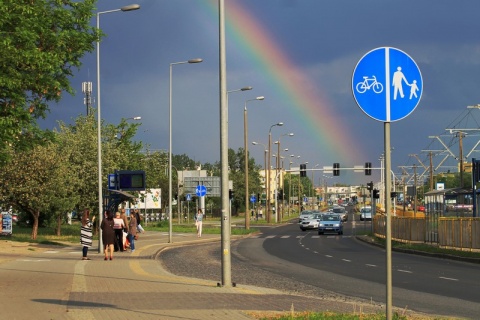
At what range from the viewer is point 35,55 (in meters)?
20.8

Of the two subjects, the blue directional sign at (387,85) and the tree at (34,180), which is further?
the tree at (34,180)

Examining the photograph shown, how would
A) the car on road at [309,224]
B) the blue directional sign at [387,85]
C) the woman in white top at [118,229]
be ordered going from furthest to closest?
1. the car on road at [309,224]
2. the woman in white top at [118,229]
3. the blue directional sign at [387,85]

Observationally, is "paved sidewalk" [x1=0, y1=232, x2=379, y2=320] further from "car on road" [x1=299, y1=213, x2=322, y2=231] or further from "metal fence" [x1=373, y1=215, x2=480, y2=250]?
"car on road" [x1=299, y1=213, x2=322, y2=231]

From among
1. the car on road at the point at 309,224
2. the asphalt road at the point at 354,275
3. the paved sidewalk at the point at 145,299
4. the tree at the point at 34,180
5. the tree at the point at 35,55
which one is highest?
the tree at the point at 35,55

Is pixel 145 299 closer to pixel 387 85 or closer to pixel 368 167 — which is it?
pixel 387 85

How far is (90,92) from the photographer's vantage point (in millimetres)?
90812

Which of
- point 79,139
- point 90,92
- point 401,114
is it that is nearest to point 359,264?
point 401,114

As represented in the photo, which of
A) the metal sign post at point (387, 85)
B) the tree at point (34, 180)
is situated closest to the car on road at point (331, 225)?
the tree at point (34, 180)

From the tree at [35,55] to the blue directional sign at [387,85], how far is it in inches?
548

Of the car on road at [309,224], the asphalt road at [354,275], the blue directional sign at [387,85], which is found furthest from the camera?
the car on road at [309,224]

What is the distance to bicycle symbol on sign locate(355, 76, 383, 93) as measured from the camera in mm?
7441

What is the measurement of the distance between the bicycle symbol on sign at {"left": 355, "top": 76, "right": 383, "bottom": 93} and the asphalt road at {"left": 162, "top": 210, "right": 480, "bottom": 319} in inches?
284

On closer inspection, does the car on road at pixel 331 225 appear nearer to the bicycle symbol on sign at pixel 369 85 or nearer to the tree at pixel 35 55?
the tree at pixel 35 55

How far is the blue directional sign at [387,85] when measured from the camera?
743 centimetres
